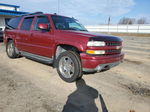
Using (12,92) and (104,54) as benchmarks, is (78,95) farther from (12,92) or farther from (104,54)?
(12,92)

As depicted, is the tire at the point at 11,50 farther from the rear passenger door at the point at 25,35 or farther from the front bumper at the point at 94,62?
the front bumper at the point at 94,62

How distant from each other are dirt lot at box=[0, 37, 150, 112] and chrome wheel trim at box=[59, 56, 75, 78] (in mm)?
262

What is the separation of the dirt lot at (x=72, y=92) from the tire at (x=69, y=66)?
196mm

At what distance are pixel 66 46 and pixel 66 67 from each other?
2.06 feet

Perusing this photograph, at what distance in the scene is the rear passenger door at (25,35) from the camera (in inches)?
206

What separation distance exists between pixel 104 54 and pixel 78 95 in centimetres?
129

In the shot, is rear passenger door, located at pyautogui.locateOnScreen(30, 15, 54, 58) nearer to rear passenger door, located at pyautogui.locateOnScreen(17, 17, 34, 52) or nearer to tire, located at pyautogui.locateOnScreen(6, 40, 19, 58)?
rear passenger door, located at pyautogui.locateOnScreen(17, 17, 34, 52)

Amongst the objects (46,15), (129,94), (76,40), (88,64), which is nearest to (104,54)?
(88,64)

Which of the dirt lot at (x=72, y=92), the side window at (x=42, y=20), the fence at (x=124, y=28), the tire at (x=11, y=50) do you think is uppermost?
the fence at (x=124, y=28)

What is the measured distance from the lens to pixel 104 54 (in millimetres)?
3697

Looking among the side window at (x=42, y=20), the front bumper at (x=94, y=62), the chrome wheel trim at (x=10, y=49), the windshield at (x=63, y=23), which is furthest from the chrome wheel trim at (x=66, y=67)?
the chrome wheel trim at (x=10, y=49)

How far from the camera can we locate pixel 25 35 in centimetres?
529

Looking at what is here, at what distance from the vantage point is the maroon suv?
353cm

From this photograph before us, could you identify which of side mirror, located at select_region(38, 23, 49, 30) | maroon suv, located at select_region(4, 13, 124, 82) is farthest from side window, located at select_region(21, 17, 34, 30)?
side mirror, located at select_region(38, 23, 49, 30)
